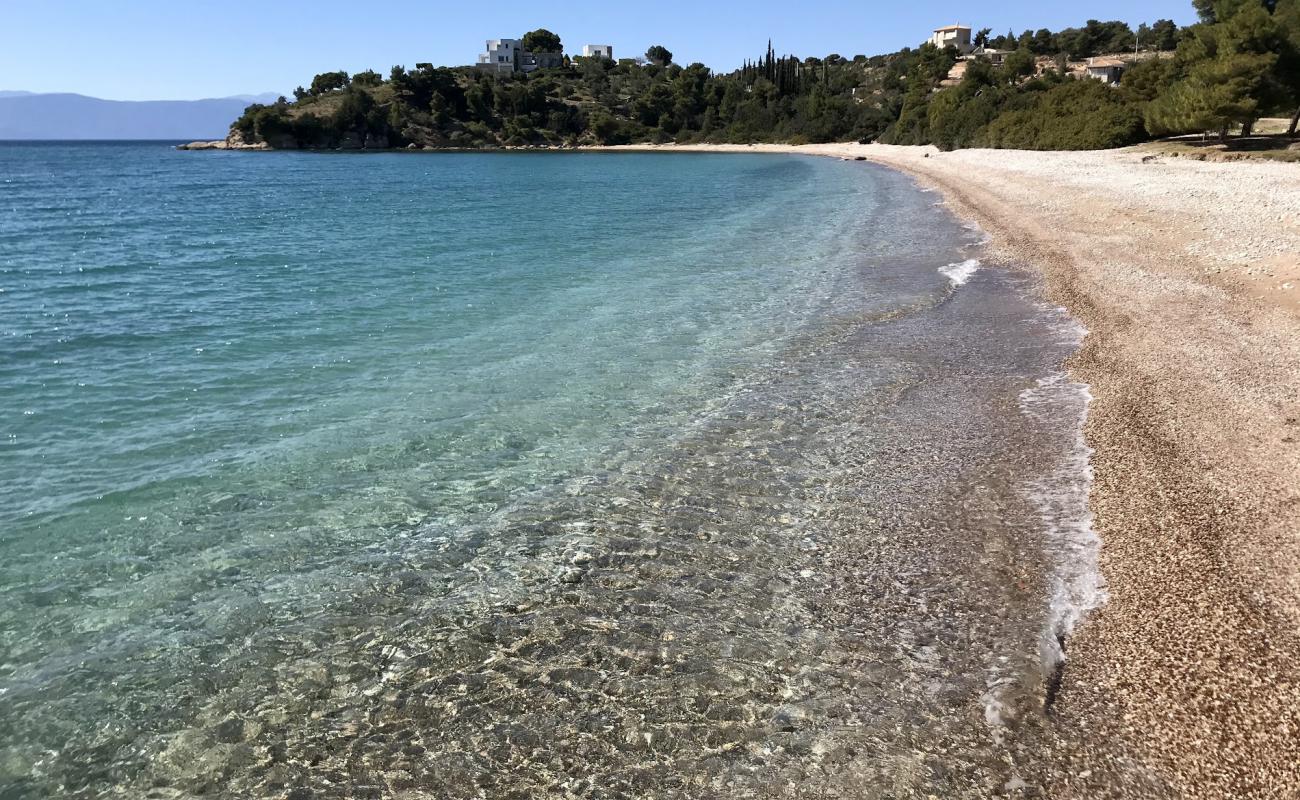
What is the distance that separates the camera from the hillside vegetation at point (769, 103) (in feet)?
197

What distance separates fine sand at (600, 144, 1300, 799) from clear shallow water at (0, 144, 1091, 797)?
16.2 inches

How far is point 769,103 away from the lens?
14200 cm

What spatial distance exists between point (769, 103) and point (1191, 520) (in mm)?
147935

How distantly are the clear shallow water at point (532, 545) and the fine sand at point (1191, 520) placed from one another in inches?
16.2

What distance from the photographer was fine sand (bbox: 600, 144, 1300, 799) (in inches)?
167

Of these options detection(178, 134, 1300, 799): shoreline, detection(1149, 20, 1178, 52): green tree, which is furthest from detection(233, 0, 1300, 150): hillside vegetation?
detection(178, 134, 1300, 799): shoreline

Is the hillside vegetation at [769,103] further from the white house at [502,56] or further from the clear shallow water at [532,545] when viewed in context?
the clear shallow water at [532,545]

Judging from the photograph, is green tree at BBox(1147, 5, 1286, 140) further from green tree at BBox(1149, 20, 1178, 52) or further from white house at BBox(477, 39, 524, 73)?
white house at BBox(477, 39, 524, 73)

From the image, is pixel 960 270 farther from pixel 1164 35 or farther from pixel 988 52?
pixel 988 52

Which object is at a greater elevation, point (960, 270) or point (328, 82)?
point (328, 82)

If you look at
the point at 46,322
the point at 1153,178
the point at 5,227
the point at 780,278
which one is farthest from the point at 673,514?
the point at 5,227

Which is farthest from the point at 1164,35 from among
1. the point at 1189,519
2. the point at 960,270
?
the point at 1189,519

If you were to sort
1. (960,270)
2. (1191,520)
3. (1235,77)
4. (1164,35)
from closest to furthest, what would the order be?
(1191,520) < (960,270) < (1235,77) < (1164,35)

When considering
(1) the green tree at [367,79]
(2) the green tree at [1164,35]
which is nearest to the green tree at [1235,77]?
(2) the green tree at [1164,35]
